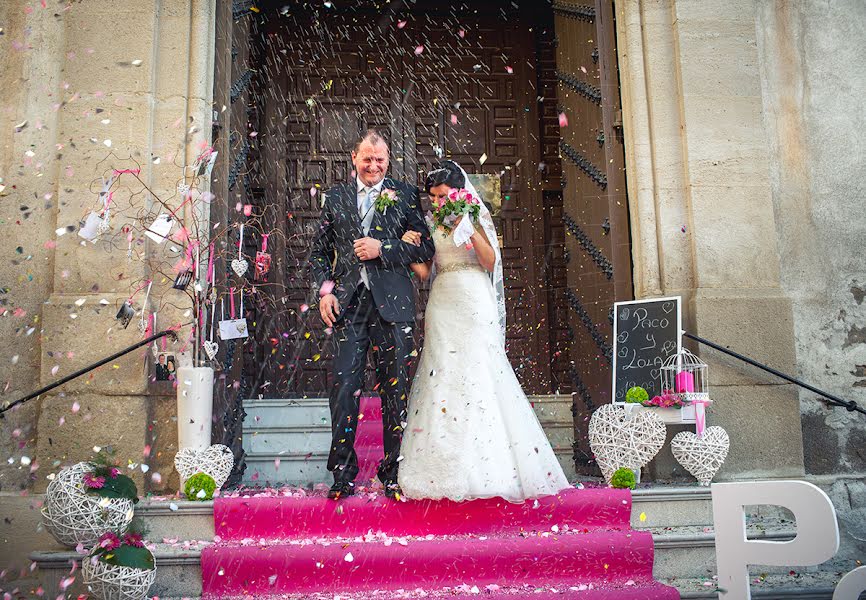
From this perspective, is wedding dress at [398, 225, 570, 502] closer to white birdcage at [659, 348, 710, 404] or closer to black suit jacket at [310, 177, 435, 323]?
black suit jacket at [310, 177, 435, 323]

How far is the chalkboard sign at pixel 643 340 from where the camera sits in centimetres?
496

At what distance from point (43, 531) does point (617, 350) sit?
344 centimetres

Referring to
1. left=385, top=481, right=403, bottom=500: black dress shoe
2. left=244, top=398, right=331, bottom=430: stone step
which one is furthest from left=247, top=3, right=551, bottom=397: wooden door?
left=385, top=481, right=403, bottom=500: black dress shoe

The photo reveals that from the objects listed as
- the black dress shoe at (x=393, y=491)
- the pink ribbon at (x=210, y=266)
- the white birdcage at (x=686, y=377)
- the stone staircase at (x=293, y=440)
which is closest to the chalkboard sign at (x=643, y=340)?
the white birdcage at (x=686, y=377)

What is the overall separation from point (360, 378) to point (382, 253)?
0.63 metres

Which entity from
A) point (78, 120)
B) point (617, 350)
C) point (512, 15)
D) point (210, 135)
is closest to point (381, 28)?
point (512, 15)

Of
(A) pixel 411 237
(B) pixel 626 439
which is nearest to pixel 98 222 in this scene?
(A) pixel 411 237

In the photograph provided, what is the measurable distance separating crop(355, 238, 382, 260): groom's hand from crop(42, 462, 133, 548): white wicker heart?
160 centimetres

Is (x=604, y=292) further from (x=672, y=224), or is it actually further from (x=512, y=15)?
(x=512, y=15)

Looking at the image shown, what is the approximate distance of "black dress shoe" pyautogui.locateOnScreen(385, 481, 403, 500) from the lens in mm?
4016

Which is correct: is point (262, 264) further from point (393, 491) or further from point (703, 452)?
point (703, 452)

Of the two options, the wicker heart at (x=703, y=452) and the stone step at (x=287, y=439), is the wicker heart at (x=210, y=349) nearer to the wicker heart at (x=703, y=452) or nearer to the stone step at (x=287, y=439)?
the stone step at (x=287, y=439)

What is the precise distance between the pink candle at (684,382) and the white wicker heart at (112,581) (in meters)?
2.97

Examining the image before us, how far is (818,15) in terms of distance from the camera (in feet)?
18.7
